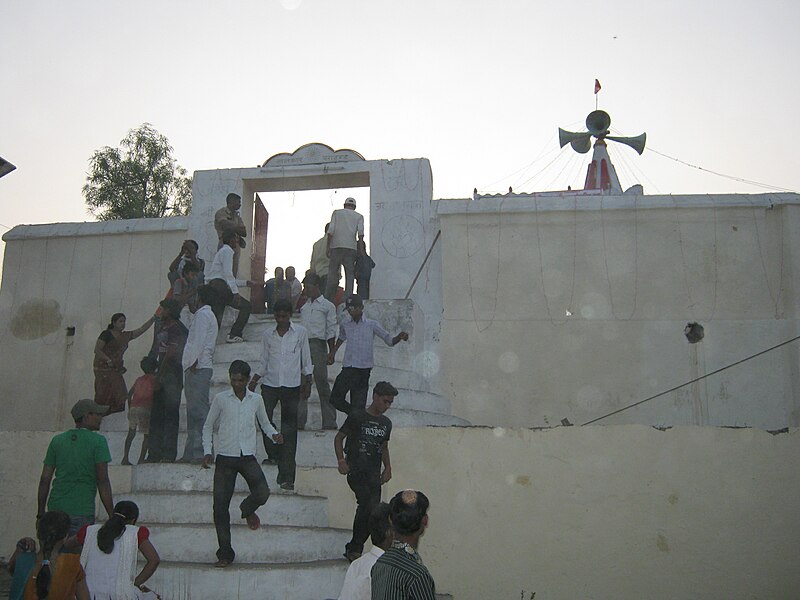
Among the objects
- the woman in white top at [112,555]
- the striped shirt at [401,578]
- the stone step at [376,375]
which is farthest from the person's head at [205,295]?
the striped shirt at [401,578]

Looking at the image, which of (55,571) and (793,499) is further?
(793,499)

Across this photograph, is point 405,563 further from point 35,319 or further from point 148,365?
point 35,319

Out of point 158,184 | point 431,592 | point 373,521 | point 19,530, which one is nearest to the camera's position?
point 431,592

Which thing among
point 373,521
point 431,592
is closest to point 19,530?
point 373,521

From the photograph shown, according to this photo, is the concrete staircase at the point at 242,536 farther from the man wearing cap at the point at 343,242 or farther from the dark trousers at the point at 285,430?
the man wearing cap at the point at 343,242

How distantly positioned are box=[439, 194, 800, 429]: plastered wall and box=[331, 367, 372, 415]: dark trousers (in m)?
4.12

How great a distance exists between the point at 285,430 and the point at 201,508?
922 mm

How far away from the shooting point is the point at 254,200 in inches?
520

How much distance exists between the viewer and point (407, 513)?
3549 mm

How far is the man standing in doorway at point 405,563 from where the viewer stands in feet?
10.9

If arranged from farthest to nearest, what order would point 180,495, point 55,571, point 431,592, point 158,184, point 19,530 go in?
point 158,184
point 19,530
point 180,495
point 55,571
point 431,592

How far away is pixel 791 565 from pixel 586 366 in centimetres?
485

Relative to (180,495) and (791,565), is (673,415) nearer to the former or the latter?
(791,565)

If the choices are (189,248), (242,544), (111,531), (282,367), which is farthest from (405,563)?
(189,248)
